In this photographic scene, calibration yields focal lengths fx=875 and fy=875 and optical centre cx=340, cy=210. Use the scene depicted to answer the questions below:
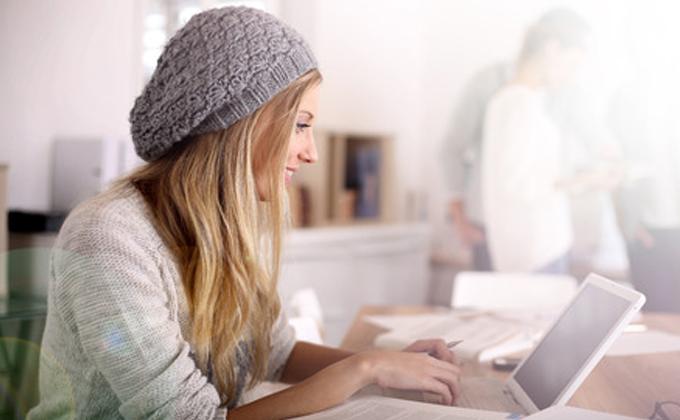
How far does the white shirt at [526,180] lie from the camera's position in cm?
347

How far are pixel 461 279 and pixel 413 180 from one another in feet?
5.17

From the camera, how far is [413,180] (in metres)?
4.20

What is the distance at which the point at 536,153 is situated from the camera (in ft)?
11.4

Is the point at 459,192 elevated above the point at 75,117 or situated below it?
below

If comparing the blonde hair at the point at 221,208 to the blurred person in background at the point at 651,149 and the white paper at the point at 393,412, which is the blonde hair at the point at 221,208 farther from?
the blurred person in background at the point at 651,149

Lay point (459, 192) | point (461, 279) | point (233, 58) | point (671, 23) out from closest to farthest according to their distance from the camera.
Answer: point (233, 58)
point (461, 279)
point (671, 23)
point (459, 192)

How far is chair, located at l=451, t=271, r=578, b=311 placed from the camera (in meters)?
2.64

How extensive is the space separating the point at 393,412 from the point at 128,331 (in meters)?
0.35

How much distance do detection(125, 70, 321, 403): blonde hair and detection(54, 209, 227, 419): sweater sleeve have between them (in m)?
0.09

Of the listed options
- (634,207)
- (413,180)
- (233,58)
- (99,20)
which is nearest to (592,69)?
(634,207)

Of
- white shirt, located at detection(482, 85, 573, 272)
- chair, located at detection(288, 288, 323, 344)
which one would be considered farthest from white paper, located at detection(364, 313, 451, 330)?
white shirt, located at detection(482, 85, 573, 272)

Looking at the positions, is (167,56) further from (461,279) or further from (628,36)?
(628,36)

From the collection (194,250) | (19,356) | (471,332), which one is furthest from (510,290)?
(194,250)

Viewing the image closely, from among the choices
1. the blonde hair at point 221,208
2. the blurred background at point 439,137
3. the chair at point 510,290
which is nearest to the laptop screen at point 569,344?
the blonde hair at point 221,208
